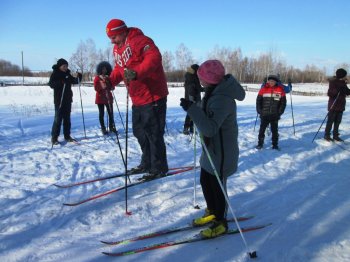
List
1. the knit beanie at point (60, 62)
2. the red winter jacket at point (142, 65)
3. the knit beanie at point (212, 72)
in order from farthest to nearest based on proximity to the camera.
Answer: the knit beanie at point (60, 62), the red winter jacket at point (142, 65), the knit beanie at point (212, 72)

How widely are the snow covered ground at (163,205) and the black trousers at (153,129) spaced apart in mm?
433

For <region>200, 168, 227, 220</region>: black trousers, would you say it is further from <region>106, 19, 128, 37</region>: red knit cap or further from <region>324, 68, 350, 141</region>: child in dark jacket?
<region>324, 68, 350, 141</region>: child in dark jacket

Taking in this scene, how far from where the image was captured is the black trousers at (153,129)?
15.1ft

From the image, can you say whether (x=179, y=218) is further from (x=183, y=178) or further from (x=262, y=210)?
(x=183, y=178)

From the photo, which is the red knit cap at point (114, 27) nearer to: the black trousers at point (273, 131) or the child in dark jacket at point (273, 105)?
the child in dark jacket at point (273, 105)

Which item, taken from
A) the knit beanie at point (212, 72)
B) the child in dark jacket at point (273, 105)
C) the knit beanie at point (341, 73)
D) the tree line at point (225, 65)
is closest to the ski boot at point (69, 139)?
the child in dark jacket at point (273, 105)

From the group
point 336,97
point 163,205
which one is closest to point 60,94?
point 163,205

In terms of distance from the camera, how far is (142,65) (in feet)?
13.2

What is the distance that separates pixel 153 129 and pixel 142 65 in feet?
3.41

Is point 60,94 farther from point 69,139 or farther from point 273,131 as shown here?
point 273,131

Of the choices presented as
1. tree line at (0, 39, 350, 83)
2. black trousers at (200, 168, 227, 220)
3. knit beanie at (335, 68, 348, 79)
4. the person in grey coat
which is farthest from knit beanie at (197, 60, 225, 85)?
tree line at (0, 39, 350, 83)

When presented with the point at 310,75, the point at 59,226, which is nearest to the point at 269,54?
the point at 310,75

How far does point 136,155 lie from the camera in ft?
22.9

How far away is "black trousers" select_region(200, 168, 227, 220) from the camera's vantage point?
343 cm
